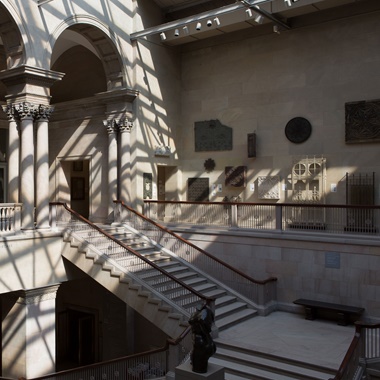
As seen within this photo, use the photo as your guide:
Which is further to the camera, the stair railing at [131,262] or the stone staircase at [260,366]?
the stair railing at [131,262]

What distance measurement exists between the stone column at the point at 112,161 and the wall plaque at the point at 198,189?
10.9 feet

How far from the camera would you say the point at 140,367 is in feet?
34.3

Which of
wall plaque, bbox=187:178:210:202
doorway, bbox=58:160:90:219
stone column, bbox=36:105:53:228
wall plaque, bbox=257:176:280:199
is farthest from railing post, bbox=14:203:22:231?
wall plaque, bbox=257:176:280:199

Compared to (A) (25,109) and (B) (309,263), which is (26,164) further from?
(B) (309,263)

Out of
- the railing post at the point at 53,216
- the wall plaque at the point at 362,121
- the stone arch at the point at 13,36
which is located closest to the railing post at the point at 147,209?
the railing post at the point at 53,216

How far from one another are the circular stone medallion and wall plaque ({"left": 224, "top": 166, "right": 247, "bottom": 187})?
2.11 meters

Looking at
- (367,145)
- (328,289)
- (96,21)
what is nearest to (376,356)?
(328,289)

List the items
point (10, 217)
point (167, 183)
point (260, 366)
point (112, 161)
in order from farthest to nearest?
point (167, 183), point (112, 161), point (10, 217), point (260, 366)

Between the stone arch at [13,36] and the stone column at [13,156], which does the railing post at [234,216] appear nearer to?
the stone column at [13,156]

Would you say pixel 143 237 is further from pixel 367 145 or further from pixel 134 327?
pixel 367 145

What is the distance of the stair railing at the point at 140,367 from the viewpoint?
10.4 meters

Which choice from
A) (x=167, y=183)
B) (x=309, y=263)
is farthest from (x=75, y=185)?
(x=309, y=263)

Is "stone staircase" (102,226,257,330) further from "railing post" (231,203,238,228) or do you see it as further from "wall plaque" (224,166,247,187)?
"wall plaque" (224,166,247,187)

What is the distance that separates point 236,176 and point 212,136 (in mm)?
2009
